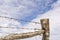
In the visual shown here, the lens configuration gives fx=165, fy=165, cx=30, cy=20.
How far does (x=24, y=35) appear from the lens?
1.94 m

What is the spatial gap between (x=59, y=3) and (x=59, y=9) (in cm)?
26

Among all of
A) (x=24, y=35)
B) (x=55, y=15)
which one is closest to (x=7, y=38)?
(x=24, y=35)

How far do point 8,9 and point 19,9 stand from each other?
46 centimetres

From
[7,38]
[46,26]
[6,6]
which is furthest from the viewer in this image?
[6,6]

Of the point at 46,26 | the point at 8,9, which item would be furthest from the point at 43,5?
the point at 46,26

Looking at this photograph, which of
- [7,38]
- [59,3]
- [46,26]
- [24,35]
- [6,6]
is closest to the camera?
[7,38]

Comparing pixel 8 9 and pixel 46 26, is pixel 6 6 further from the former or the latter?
pixel 46 26

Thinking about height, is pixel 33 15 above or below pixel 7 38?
above

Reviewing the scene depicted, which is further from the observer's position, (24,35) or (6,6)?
(6,6)

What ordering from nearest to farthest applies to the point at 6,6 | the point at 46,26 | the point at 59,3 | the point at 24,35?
1. the point at 24,35
2. the point at 46,26
3. the point at 6,6
4. the point at 59,3

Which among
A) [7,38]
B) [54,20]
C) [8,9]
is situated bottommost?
[7,38]

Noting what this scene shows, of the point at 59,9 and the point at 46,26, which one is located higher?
A: the point at 59,9

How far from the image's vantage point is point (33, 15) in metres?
7.00

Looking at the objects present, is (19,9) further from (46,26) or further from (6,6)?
(46,26)
